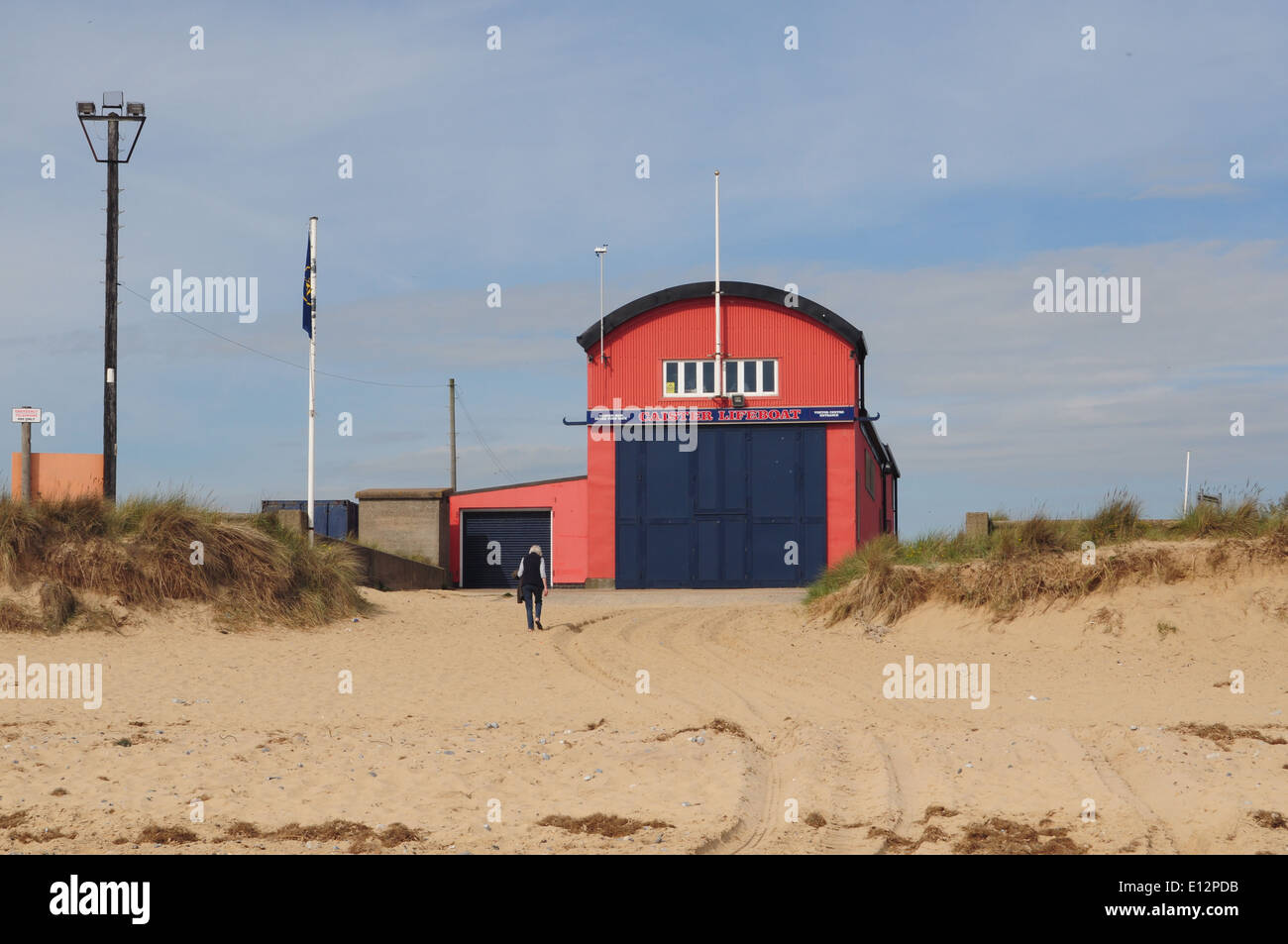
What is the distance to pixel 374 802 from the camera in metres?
Answer: 8.68

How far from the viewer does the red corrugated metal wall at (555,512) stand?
33.3 meters

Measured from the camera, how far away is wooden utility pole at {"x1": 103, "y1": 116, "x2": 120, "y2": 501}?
22.3 m

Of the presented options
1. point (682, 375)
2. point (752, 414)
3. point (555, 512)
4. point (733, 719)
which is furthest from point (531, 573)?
point (555, 512)

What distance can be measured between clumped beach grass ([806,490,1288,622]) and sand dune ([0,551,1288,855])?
1.03 ft

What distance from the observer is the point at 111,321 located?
74.3 feet

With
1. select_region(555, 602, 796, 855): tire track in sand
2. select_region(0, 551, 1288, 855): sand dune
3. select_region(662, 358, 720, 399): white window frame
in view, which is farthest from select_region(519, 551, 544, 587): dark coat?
select_region(662, 358, 720, 399): white window frame

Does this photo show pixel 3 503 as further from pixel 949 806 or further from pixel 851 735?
pixel 949 806

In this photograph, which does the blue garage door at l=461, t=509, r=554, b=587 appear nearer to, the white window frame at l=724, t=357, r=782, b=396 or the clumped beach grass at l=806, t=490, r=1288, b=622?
the white window frame at l=724, t=357, r=782, b=396

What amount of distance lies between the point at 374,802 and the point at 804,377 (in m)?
23.0

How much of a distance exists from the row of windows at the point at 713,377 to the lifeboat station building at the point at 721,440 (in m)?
0.03

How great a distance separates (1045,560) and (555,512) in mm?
18445

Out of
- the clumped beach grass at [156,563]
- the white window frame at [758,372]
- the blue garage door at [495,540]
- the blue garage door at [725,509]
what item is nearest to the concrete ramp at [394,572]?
the blue garage door at [495,540]

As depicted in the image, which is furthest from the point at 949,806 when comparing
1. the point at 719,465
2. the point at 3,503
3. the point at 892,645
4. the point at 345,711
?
the point at 719,465
